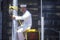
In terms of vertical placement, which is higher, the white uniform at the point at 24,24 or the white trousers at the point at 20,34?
the white uniform at the point at 24,24

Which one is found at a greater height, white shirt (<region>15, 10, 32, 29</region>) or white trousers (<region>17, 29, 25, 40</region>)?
white shirt (<region>15, 10, 32, 29</region>)

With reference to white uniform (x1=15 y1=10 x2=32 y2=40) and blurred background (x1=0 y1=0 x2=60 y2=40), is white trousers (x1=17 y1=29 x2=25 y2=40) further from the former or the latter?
blurred background (x1=0 y1=0 x2=60 y2=40)

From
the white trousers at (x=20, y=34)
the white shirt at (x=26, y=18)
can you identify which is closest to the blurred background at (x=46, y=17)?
the white shirt at (x=26, y=18)

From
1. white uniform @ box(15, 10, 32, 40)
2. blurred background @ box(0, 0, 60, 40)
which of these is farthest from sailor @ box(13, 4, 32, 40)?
blurred background @ box(0, 0, 60, 40)

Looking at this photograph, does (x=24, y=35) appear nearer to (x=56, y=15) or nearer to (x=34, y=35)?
(x=34, y=35)

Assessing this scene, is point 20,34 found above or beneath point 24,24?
beneath

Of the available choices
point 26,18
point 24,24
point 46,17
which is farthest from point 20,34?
point 46,17

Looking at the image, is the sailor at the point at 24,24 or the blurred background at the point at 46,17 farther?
the blurred background at the point at 46,17

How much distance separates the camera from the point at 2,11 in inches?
342

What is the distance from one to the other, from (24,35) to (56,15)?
1170mm

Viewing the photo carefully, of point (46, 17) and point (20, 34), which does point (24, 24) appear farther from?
point (46, 17)

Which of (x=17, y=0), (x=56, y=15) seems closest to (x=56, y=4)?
(x=56, y=15)

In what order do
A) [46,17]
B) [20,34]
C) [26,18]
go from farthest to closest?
[46,17] → [20,34] → [26,18]

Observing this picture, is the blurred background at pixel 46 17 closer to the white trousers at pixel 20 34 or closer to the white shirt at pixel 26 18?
the white shirt at pixel 26 18
